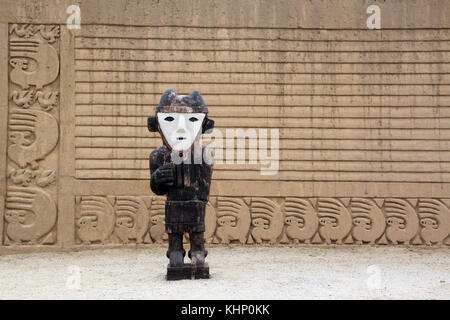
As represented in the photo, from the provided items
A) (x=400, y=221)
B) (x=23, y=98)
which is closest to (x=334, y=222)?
(x=400, y=221)

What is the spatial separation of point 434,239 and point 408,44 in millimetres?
2797

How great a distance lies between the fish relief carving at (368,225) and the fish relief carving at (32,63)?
4703 mm

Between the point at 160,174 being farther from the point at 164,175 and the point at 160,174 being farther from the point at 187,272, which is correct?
the point at 187,272

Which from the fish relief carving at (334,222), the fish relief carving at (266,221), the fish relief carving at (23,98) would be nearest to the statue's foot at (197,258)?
the fish relief carving at (266,221)

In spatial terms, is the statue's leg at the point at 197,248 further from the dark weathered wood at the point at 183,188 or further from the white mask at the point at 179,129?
the white mask at the point at 179,129

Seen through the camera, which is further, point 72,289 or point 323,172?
point 323,172

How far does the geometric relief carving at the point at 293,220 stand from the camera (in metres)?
7.28

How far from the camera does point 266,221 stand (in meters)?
7.33

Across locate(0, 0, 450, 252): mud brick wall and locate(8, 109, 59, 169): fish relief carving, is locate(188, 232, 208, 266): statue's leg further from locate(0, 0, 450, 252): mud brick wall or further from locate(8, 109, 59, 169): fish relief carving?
locate(8, 109, 59, 169): fish relief carving

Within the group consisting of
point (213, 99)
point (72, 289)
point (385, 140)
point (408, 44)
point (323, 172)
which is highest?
point (408, 44)

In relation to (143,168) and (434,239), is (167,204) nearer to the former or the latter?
(143,168)

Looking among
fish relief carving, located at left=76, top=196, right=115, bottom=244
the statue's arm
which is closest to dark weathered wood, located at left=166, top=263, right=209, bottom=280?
the statue's arm

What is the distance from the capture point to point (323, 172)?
7438 mm

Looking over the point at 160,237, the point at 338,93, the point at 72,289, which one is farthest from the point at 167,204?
the point at 338,93
